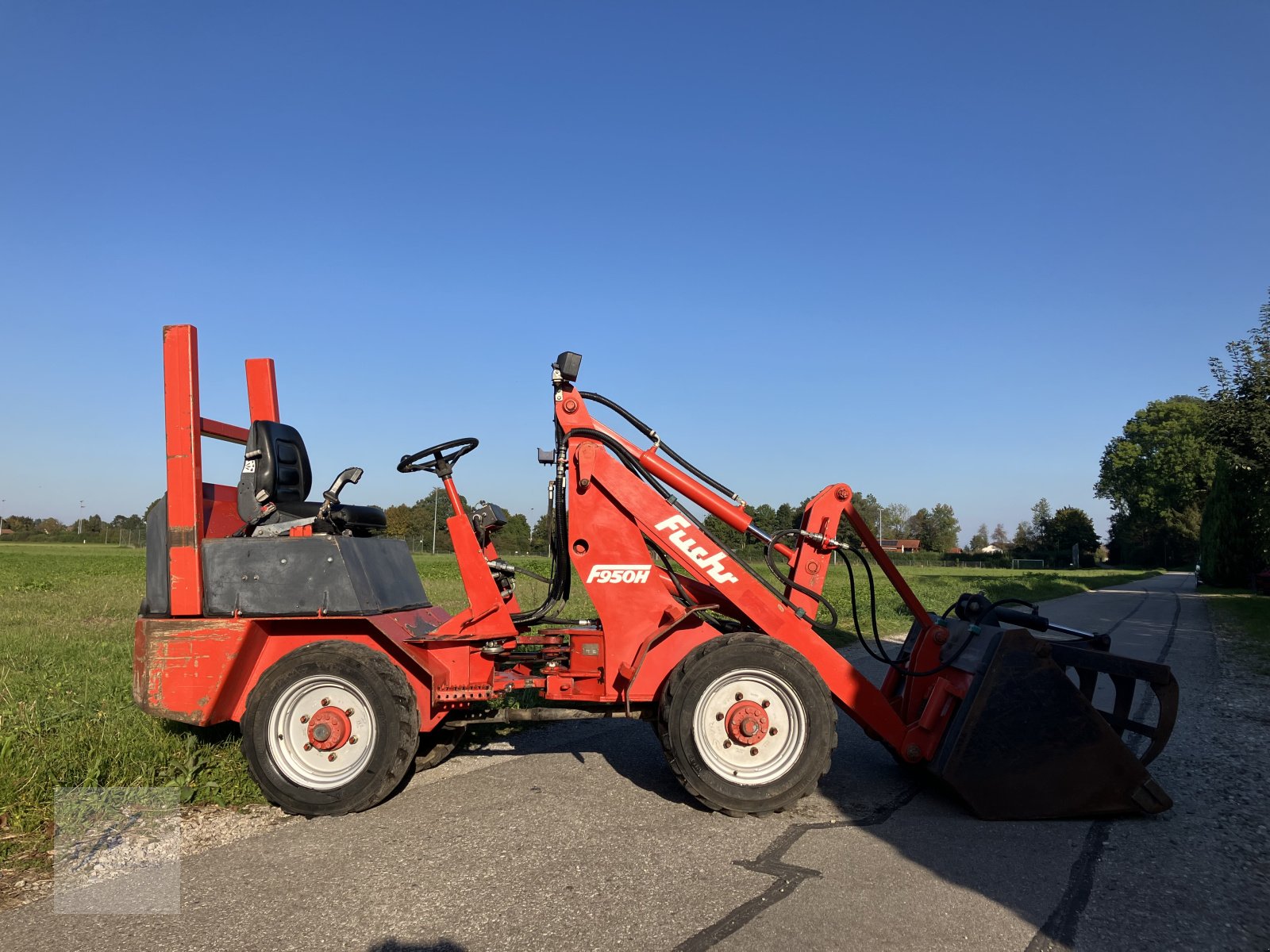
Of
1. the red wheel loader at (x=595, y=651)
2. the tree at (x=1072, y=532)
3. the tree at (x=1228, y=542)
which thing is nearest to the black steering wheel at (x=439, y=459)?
the red wheel loader at (x=595, y=651)

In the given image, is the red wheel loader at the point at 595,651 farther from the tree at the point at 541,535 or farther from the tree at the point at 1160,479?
the tree at the point at 1160,479

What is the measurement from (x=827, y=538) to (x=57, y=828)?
432cm

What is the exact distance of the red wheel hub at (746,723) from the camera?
4656mm

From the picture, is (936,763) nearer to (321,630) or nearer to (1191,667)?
(321,630)

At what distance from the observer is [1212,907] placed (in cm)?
347

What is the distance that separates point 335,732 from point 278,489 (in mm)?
1498

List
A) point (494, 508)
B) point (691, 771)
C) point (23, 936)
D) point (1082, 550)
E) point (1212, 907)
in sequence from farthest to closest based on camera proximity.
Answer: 1. point (1082, 550)
2. point (494, 508)
3. point (691, 771)
4. point (1212, 907)
5. point (23, 936)

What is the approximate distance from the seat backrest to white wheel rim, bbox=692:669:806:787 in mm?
2758

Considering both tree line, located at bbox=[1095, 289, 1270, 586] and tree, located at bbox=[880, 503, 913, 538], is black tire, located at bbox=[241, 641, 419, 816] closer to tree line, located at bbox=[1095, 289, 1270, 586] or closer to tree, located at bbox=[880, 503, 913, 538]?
tree line, located at bbox=[1095, 289, 1270, 586]

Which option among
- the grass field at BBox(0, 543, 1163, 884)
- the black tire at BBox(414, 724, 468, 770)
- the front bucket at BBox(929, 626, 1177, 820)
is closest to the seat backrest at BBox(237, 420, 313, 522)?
the grass field at BBox(0, 543, 1163, 884)

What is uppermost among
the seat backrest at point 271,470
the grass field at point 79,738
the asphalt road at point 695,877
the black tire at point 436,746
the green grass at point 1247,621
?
the seat backrest at point 271,470

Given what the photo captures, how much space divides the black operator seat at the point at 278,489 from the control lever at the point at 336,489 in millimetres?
56

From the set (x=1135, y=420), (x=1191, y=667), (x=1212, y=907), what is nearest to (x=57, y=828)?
(x=1212, y=907)

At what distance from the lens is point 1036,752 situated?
4.51 meters
